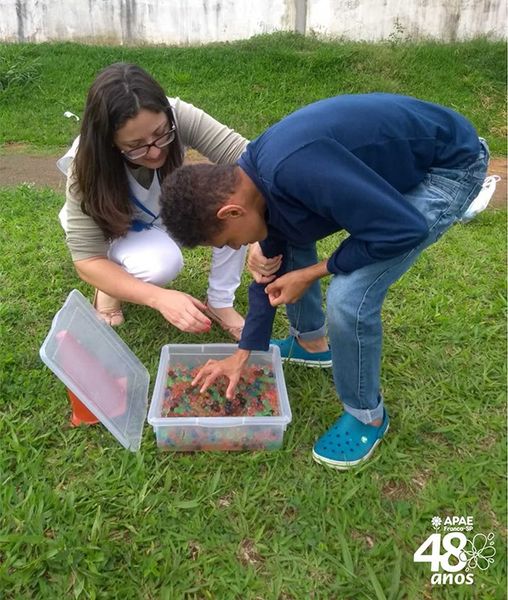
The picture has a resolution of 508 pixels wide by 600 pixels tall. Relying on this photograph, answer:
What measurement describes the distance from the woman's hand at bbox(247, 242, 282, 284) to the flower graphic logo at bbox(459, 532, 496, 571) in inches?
35.5

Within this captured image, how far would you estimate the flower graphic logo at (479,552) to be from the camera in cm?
141

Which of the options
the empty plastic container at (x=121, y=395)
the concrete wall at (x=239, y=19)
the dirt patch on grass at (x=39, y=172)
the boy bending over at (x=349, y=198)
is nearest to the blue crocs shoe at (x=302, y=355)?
the empty plastic container at (x=121, y=395)

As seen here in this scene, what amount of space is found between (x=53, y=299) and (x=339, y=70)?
4.84 meters

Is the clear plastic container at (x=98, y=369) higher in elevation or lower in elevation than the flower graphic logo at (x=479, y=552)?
higher

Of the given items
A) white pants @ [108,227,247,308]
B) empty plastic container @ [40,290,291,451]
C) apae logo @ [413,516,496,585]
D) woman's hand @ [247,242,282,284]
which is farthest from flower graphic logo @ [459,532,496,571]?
white pants @ [108,227,247,308]

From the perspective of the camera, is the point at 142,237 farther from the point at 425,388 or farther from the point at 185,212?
the point at 425,388

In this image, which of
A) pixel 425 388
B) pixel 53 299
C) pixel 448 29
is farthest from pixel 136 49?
pixel 425 388

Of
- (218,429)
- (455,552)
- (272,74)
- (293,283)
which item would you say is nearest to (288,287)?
(293,283)

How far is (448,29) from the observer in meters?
6.51

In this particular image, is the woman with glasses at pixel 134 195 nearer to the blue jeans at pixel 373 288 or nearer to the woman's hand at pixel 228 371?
the woman's hand at pixel 228 371

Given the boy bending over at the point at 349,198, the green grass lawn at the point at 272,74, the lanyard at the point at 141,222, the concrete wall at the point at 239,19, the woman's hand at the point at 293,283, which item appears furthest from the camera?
the concrete wall at the point at 239,19

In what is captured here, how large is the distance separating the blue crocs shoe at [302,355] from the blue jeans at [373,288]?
422mm

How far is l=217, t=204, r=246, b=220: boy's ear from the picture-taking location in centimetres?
134

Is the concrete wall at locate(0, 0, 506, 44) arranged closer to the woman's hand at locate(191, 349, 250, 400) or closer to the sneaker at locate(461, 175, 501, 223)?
the sneaker at locate(461, 175, 501, 223)
